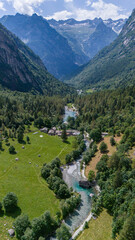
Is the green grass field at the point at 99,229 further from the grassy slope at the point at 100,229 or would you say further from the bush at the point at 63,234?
the bush at the point at 63,234

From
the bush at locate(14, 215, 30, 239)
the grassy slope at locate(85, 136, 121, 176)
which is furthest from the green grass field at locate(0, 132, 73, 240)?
the grassy slope at locate(85, 136, 121, 176)

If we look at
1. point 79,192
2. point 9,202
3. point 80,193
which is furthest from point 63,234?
point 79,192

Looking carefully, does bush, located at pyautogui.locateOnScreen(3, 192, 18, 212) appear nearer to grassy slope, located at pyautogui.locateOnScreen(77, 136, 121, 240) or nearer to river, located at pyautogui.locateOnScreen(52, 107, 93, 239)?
river, located at pyautogui.locateOnScreen(52, 107, 93, 239)

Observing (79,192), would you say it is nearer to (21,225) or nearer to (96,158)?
(96,158)

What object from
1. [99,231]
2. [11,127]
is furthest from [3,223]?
[11,127]

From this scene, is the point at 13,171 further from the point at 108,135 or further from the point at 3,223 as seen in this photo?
the point at 108,135

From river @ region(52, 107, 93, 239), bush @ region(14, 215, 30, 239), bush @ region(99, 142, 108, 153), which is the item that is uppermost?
bush @ region(99, 142, 108, 153)
